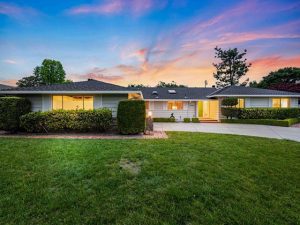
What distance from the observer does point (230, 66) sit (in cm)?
3516

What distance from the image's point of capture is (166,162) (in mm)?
4789

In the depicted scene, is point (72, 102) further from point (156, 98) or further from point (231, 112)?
point (231, 112)

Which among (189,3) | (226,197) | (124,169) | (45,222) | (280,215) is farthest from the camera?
(189,3)


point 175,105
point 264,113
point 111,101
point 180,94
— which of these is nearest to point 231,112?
point 264,113

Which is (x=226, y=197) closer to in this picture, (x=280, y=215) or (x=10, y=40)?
(x=280, y=215)

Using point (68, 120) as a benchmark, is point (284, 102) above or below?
above

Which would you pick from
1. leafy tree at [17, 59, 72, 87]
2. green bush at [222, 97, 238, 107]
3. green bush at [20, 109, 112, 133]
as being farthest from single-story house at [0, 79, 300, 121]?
leafy tree at [17, 59, 72, 87]

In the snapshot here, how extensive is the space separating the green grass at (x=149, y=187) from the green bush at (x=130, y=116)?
3.43 m

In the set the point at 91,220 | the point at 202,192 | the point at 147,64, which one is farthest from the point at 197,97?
the point at 91,220

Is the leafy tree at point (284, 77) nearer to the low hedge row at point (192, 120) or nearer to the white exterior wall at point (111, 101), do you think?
the low hedge row at point (192, 120)

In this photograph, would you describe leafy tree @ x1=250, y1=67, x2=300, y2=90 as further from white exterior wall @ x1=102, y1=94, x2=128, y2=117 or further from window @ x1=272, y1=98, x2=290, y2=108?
white exterior wall @ x1=102, y1=94, x2=128, y2=117

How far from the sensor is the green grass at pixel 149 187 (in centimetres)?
254

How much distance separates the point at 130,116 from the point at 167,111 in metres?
10.6

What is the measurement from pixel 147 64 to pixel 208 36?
848 centimetres
